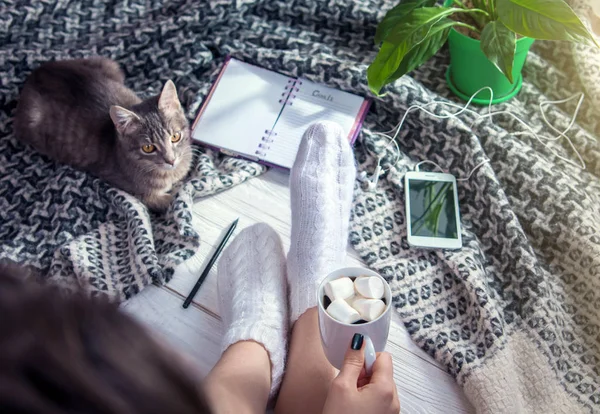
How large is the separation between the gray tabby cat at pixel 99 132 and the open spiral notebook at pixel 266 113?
90 mm

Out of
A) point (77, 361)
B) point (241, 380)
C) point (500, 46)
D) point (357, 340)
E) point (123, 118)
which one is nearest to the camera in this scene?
point (77, 361)

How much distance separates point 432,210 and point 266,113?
42 centimetres

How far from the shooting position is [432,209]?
1.15 metres

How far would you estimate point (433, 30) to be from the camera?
1.07 meters

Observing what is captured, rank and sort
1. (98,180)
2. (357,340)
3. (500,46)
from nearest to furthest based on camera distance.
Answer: (357,340)
(500,46)
(98,180)

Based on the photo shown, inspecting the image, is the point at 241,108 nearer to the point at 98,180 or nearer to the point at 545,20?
the point at 98,180

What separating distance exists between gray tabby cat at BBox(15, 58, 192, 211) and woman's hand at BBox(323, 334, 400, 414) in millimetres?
601

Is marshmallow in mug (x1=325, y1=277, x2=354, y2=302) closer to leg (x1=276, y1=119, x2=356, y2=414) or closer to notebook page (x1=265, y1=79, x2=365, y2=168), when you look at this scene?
leg (x1=276, y1=119, x2=356, y2=414)

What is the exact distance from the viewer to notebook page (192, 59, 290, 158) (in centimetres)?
125

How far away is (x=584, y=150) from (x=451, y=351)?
519 millimetres

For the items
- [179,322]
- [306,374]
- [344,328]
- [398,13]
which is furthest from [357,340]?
[398,13]

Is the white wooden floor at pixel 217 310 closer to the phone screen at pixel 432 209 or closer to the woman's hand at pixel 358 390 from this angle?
the phone screen at pixel 432 209

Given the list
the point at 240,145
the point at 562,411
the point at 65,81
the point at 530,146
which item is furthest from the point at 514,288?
the point at 65,81

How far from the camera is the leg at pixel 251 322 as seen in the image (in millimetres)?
865
